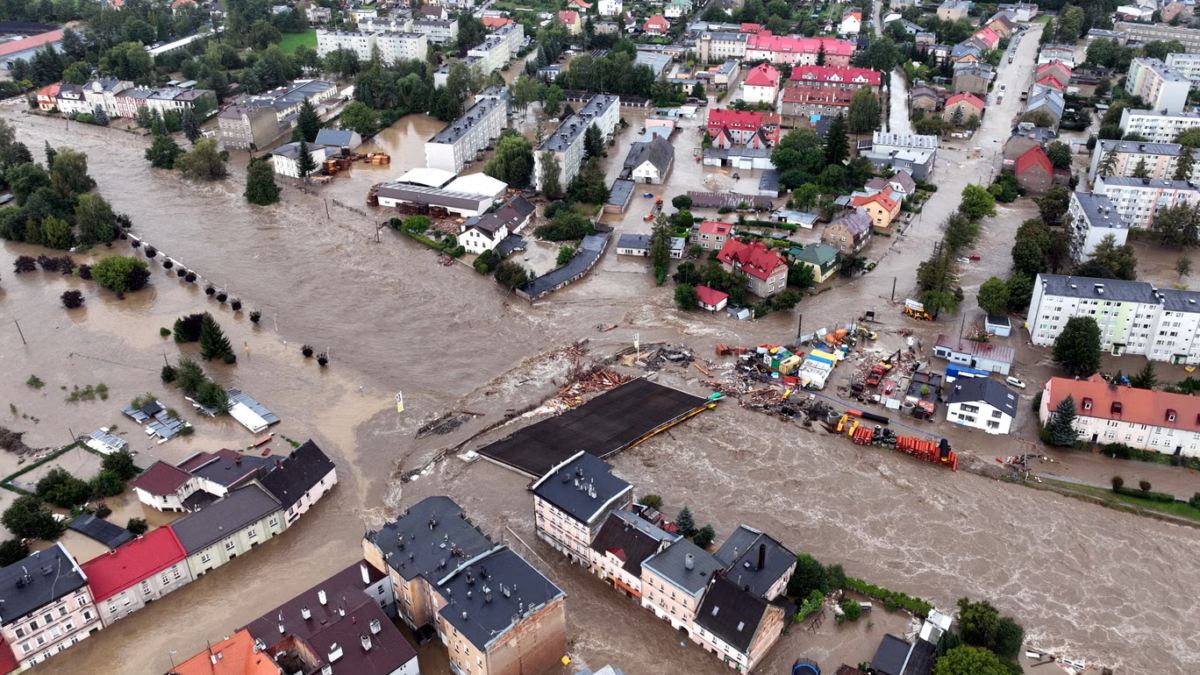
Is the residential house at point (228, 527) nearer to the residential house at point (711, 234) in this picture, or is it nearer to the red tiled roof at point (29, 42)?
the residential house at point (711, 234)

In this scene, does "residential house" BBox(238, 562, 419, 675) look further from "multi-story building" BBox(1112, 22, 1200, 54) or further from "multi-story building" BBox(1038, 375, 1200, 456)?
"multi-story building" BBox(1112, 22, 1200, 54)

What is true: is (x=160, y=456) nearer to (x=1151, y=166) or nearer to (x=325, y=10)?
(x=1151, y=166)

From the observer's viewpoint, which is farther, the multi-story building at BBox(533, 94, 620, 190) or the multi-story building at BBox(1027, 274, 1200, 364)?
the multi-story building at BBox(533, 94, 620, 190)

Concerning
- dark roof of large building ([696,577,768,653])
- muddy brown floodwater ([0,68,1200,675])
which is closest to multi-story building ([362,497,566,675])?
muddy brown floodwater ([0,68,1200,675])

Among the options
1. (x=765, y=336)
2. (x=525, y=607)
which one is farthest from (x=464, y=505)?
(x=765, y=336)

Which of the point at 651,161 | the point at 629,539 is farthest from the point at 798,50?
the point at 629,539

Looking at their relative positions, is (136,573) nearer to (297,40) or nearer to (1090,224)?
(1090,224)

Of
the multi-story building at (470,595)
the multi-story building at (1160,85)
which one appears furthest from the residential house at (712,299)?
the multi-story building at (1160,85)
